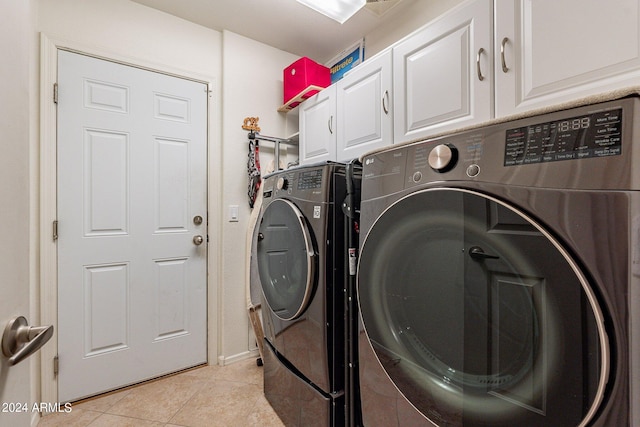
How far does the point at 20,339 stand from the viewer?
0.49 metres

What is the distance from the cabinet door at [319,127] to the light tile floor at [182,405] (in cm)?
157

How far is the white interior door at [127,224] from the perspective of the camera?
5.40 feet

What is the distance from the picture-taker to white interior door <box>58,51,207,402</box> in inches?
64.8

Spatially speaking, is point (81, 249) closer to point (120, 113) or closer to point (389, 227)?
point (120, 113)

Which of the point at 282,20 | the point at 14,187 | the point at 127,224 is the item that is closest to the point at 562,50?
the point at 14,187

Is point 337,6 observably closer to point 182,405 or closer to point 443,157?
point 443,157

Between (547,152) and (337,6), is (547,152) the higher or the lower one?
the lower one

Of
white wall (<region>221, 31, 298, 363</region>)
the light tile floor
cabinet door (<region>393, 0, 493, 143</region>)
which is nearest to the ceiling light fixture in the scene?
cabinet door (<region>393, 0, 493, 143</region>)

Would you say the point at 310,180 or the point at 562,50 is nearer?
the point at 562,50

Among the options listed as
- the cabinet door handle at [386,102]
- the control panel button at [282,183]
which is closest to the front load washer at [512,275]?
the control panel button at [282,183]

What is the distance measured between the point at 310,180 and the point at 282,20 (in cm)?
140

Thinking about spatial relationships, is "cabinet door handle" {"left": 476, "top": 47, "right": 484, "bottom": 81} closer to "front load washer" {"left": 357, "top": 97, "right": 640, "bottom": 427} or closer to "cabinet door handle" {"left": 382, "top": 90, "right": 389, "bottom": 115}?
"cabinet door handle" {"left": 382, "top": 90, "right": 389, "bottom": 115}

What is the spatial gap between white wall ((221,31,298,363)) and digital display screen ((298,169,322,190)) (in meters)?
1.00

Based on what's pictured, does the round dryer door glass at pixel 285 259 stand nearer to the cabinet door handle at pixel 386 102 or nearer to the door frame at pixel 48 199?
the cabinet door handle at pixel 386 102
